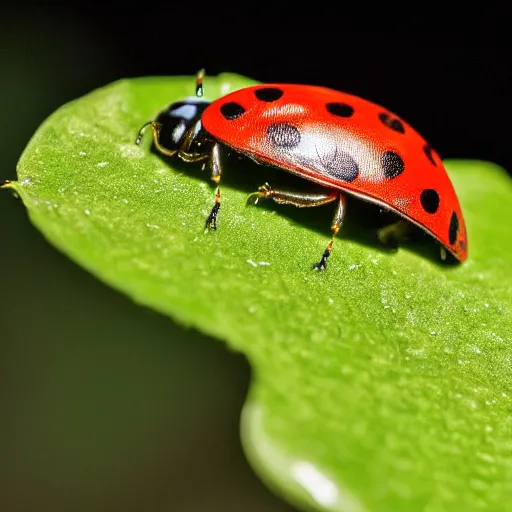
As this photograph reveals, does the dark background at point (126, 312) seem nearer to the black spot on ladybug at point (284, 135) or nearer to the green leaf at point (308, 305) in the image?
the green leaf at point (308, 305)

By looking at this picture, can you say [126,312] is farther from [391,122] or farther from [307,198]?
[391,122]

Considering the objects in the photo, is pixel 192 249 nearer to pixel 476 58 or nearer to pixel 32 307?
pixel 32 307

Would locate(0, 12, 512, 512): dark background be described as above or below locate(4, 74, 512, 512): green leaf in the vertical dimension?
below

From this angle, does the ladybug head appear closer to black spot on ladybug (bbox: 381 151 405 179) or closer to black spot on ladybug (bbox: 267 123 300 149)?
black spot on ladybug (bbox: 267 123 300 149)

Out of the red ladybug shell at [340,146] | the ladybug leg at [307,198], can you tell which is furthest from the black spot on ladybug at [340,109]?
the ladybug leg at [307,198]

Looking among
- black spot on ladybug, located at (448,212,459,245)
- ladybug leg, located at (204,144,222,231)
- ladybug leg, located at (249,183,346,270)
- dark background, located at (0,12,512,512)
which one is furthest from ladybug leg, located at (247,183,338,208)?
dark background, located at (0,12,512,512)

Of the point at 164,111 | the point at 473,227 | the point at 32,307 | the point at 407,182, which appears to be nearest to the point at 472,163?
the point at 473,227

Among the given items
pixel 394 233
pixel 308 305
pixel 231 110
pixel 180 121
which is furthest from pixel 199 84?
pixel 308 305
